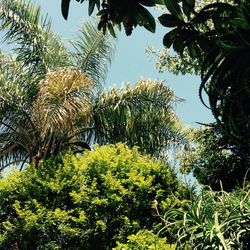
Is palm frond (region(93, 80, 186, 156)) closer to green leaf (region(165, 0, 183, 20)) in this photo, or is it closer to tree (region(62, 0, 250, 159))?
tree (region(62, 0, 250, 159))

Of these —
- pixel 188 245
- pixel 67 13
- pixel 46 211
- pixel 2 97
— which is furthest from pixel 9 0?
pixel 67 13

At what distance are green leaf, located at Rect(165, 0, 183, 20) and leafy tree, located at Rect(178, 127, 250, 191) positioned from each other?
9.84 m

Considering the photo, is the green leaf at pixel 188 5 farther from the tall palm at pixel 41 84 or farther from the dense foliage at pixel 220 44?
the tall palm at pixel 41 84

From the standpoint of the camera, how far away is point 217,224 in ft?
16.7

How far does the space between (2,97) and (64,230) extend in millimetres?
4441

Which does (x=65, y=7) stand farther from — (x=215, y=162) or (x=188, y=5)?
(x=215, y=162)

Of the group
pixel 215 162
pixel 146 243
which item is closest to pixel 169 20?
pixel 146 243

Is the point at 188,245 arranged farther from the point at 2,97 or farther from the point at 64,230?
the point at 2,97

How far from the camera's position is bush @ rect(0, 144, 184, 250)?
29.4 feet

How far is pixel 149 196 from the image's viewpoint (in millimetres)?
9266

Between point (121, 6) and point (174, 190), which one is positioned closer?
point (121, 6)

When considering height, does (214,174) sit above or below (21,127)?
below

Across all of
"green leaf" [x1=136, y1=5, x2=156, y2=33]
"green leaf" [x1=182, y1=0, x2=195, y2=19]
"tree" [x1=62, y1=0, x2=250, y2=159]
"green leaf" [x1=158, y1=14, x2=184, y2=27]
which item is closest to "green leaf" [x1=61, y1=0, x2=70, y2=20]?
"tree" [x1=62, y1=0, x2=250, y2=159]

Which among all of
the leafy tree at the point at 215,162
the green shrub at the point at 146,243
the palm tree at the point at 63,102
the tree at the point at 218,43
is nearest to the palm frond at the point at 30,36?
the palm tree at the point at 63,102
